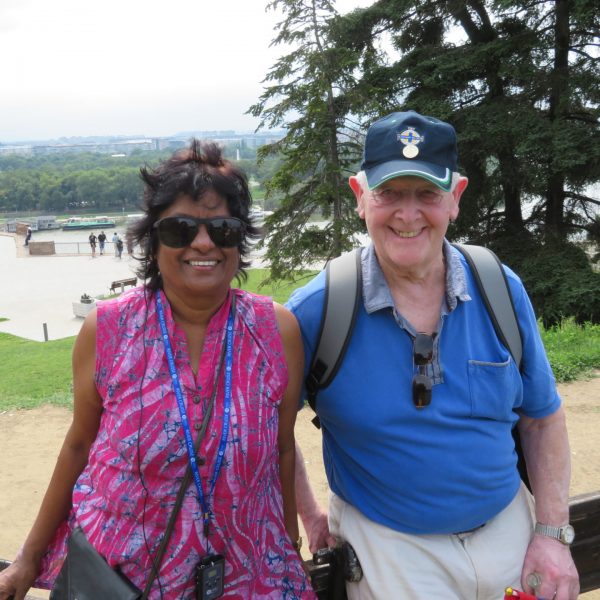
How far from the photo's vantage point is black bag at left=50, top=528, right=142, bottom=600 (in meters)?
1.68

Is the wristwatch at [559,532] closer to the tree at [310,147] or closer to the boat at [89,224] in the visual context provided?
the tree at [310,147]

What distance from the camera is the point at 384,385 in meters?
1.93

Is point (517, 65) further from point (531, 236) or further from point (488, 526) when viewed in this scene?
point (488, 526)

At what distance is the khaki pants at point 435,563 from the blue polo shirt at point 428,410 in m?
0.04

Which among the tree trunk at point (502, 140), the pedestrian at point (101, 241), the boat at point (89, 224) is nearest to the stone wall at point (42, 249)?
the pedestrian at point (101, 241)

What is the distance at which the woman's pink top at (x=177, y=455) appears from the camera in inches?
67.8

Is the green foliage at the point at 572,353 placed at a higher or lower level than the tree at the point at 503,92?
lower

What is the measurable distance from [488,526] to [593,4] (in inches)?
537

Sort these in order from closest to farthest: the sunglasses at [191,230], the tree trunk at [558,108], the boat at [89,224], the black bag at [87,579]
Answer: the black bag at [87,579], the sunglasses at [191,230], the tree trunk at [558,108], the boat at [89,224]

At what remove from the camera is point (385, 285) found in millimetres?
2043

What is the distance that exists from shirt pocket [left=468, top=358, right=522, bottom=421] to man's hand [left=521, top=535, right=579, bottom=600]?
0.46 metres

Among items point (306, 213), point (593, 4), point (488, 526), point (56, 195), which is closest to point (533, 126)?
point (593, 4)

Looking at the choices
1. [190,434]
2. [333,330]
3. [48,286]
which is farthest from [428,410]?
[48,286]

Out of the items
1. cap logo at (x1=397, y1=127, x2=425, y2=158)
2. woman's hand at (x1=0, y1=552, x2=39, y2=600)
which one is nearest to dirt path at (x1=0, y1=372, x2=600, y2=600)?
woman's hand at (x1=0, y1=552, x2=39, y2=600)
